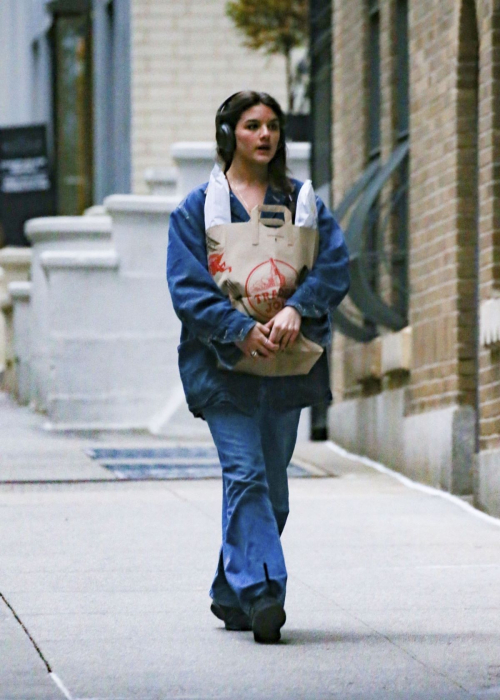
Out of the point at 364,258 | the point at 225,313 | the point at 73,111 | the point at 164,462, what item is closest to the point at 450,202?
the point at 364,258

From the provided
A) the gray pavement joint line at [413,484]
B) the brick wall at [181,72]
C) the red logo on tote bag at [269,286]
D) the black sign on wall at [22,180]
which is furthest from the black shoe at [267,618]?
the black sign on wall at [22,180]

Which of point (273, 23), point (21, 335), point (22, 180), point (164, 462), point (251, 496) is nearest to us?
point (251, 496)

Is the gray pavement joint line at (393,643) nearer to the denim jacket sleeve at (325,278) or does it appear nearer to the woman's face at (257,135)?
the denim jacket sleeve at (325,278)

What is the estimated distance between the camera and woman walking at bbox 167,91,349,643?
618cm

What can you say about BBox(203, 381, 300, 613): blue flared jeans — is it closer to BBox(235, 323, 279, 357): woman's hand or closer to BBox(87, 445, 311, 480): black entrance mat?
BBox(235, 323, 279, 357): woman's hand

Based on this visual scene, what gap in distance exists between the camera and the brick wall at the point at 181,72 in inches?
914

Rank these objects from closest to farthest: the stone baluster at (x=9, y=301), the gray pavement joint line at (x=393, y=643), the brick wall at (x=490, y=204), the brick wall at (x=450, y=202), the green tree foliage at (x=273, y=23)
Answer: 1. the gray pavement joint line at (x=393, y=643)
2. the brick wall at (x=490, y=204)
3. the brick wall at (x=450, y=202)
4. the green tree foliage at (x=273, y=23)
5. the stone baluster at (x=9, y=301)

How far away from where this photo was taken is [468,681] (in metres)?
5.59

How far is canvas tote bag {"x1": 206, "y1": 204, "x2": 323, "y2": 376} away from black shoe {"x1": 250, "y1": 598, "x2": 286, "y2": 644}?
824mm

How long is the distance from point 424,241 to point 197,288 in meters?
5.86

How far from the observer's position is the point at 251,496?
6.21 meters

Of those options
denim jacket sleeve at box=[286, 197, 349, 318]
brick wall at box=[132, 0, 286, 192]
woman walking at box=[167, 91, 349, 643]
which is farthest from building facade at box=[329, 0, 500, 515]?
brick wall at box=[132, 0, 286, 192]

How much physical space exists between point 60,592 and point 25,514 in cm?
264

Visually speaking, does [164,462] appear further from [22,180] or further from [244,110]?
[22,180]
